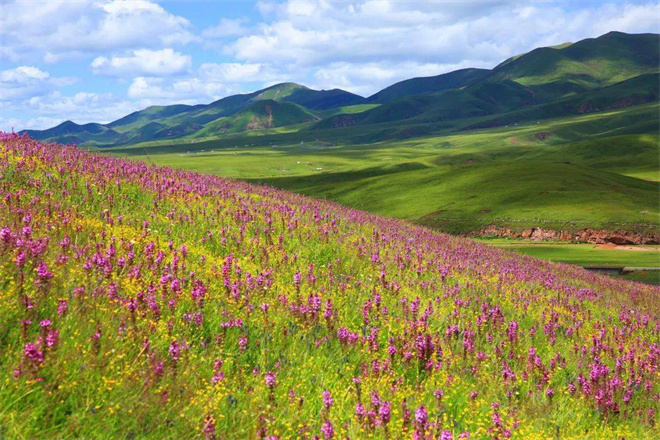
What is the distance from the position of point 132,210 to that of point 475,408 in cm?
844

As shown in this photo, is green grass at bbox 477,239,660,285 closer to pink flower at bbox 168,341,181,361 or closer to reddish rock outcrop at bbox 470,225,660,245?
reddish rock outcrop at bbox 470,225,660,245

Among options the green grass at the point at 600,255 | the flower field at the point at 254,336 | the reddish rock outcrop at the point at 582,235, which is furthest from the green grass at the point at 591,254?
the flower field at the point at 254,336

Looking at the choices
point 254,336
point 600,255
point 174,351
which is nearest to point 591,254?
point 600,255

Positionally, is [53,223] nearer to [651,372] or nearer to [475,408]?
[475,408]

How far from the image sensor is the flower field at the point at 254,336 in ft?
15.6

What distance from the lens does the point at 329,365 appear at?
6.96 m

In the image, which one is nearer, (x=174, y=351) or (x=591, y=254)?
(x=174, y=351)

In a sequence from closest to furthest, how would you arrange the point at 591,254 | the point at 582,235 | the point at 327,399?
the point at 327,399, the point at 591,254, the point at 582,235

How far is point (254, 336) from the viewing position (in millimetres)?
7035

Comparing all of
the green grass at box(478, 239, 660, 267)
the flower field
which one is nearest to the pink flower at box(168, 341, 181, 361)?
the flower field

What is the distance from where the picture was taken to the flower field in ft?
15.6

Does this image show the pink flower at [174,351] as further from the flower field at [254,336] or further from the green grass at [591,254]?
the green grass at [591,254]

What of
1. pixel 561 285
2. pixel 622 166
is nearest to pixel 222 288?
pixel 561 285

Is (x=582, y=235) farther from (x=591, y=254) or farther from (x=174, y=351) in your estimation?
(x=174, y=351)
